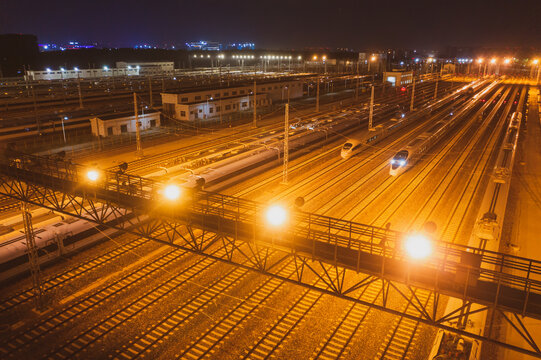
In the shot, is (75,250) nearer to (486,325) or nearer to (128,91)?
(486,325)

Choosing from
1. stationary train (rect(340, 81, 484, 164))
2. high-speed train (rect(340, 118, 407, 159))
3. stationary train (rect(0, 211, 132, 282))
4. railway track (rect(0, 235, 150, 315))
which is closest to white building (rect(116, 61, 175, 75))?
stationary train (rect(340, 81, 484, 164))

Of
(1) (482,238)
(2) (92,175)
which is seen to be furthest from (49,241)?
(1) (482,238)

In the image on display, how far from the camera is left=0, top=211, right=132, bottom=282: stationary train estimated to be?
17609mm

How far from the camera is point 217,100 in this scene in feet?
179

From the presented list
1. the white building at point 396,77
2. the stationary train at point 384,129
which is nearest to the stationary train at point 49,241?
the stationary train at point 384,129

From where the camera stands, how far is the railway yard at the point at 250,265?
1362cm

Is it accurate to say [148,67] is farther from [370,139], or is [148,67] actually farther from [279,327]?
[279,327]

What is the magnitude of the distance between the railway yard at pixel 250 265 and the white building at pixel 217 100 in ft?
37.8

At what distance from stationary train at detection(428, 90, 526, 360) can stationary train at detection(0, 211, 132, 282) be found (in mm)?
13605

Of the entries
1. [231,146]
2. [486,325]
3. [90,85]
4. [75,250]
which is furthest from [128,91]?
[486,325]

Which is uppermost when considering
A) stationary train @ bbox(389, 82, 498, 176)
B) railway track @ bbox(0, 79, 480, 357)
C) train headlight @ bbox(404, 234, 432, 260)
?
train headlight @ bbox(404, 234, 432, 260)

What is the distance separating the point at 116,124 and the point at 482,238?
3585 cm

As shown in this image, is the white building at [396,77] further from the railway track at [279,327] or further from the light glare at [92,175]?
the light glare at [92,175]

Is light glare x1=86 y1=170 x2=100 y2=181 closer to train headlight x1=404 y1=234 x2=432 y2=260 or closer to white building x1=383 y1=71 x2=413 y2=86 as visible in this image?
train headlight x1=404 y1=234 x2=432 y2=260
